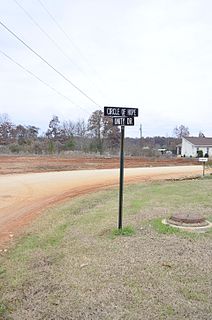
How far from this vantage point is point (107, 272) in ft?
16.0

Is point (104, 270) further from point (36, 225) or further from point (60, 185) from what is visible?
point (60, 185)

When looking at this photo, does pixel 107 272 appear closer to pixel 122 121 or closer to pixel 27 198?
pixel 122 121

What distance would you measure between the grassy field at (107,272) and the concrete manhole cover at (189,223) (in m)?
0.25

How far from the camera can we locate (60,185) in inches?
674

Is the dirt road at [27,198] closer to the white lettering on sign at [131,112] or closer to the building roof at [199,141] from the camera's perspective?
the white lettering on sign at [131,112]

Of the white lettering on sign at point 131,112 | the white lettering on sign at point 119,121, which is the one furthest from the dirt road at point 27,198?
the white lettering on sign at point 131,112

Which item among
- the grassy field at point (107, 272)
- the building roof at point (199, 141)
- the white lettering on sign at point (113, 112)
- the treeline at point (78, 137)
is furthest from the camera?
the building roof at point (199, 141)

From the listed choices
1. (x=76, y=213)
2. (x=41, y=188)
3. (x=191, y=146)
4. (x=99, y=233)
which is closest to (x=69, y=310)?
(x=99, y=233)

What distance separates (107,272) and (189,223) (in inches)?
111

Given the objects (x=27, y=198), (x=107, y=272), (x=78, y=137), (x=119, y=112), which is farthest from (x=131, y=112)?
(x=78, y=137)

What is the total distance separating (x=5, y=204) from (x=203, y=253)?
24.6 ft

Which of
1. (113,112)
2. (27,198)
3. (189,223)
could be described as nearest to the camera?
(113,112)

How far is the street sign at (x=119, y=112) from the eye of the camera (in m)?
6.73

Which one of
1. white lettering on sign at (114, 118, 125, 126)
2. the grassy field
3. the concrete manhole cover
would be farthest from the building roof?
white lettering on sign at (114, 118, 125, 126)
